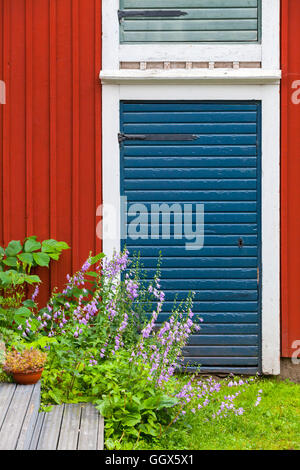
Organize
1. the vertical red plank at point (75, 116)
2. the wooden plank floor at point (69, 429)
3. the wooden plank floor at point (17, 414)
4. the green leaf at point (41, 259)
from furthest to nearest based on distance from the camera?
the vertical red plank at point (75, 116) < the green leaf at point (41, 259) < the wooden plank floor at point (69, 429) < the wooden plank floor at point (17, 414)

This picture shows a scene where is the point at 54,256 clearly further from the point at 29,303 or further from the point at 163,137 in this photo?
the point at 163,137

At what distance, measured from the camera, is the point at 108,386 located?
4602 millimetres

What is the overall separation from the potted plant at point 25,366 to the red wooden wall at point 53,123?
1564 mm

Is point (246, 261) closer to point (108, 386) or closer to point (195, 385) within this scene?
point (195, 385)

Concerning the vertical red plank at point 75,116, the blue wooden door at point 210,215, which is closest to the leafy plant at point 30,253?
the vertical red plank at point 75,116

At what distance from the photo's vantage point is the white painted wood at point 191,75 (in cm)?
604

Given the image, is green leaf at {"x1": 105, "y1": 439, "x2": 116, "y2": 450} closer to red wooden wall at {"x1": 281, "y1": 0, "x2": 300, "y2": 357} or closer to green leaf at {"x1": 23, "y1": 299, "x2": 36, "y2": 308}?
green leaf at {"x1": 23, "y1": 299, "x2": 36, "y2": 308}

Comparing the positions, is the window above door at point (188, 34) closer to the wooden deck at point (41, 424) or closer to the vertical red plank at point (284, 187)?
the vertical red plank at point (284, 187)

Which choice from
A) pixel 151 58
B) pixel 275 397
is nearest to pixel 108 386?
pixel 275 397

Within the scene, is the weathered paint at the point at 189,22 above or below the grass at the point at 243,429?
above

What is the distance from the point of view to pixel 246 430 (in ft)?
16.0

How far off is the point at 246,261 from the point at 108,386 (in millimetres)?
2189

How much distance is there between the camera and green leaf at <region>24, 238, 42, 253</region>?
5.95m

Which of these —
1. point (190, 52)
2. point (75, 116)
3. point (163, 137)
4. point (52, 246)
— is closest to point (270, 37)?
point (190, 52)
